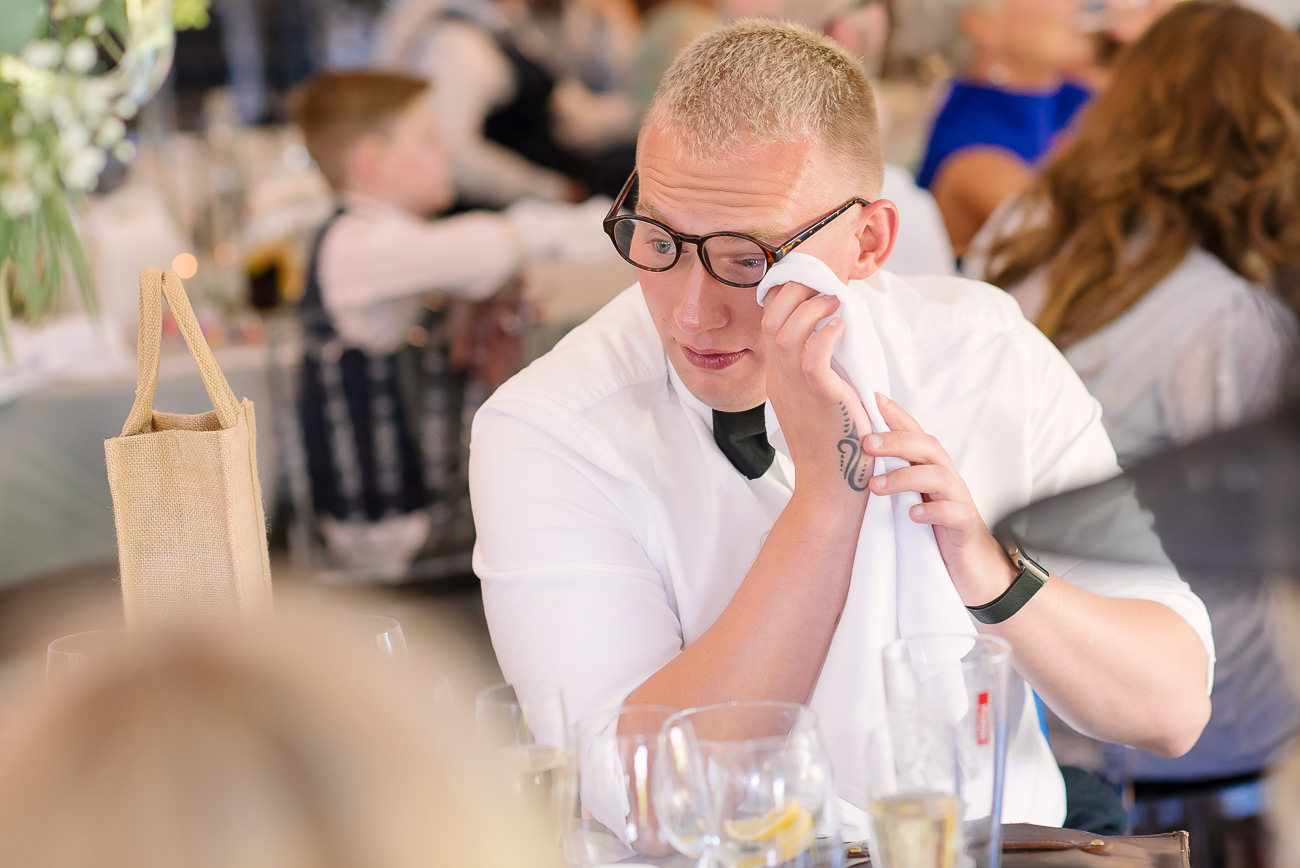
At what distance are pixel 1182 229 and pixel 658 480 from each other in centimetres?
126

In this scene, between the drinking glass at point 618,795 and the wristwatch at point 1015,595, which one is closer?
the drinking glass at point 618,795

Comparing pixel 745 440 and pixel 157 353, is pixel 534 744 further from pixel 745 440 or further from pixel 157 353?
pixel 745 440

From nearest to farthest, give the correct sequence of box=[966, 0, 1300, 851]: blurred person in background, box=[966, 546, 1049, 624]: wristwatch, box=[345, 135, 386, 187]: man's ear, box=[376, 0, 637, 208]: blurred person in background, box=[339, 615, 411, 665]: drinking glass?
1. box=[339, 615, 411, 665]: drinking glass
2. box=[966, 546, 1049, 624]: wristwatch
3. box=[966, 0, 1300, 851]: blurred person in background
4. box=[345, 135, 386, 187]: man's ear
5. box=[376, 0, 637, 208]: blurred person in background

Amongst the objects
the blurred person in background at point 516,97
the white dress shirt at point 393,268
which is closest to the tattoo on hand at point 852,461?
the white dress shirt at point 393,268

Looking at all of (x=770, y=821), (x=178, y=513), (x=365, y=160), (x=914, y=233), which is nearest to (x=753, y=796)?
(x=770, y=821)

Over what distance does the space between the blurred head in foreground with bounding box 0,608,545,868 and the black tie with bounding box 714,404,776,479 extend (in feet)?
3.55

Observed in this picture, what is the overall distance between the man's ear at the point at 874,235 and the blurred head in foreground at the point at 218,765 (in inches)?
46.0

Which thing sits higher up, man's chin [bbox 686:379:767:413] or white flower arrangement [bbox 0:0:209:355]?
white flower arrangement [bbox 0:0:209:355]

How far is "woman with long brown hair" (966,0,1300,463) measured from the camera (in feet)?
7.35

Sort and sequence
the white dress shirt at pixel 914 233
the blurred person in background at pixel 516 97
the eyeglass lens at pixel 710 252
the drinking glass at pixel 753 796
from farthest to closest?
the blurred person in background at pixel 516 97, the white dress shirt at pixel 914 233, the eyeglass lens at pixel 710 252, the drinking glass at pixel 753 796

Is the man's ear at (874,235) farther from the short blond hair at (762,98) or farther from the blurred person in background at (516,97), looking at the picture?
the blurred person in background at (516,97)

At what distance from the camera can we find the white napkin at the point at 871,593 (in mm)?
1297

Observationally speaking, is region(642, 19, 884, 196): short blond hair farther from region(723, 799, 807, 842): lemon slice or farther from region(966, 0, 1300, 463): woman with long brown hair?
region(966, 0, 1300, 463): woman with long brown hair

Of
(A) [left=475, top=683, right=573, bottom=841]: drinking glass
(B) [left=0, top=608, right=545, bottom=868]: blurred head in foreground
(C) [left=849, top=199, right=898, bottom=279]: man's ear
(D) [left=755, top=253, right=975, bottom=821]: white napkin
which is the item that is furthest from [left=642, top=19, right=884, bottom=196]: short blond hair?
(B) [left=0, top=608, right=545, bottom=868]: blurred head in foreground
